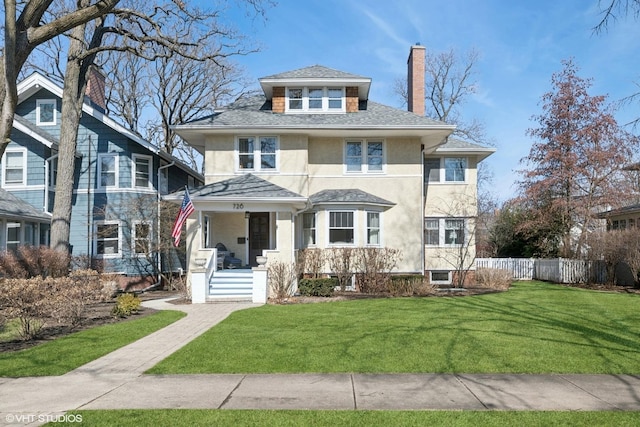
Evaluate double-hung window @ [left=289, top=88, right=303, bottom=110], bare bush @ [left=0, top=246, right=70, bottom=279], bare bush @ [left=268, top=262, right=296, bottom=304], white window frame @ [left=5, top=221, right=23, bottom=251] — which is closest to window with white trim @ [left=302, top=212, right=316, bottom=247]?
bare bush @ [left=268, top=262, right=296, bottom=304]

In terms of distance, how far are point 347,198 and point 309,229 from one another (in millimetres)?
2187

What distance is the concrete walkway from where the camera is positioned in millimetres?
5762

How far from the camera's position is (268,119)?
2036 cm

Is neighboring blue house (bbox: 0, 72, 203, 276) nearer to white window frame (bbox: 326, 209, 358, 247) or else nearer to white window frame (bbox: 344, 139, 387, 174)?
white window frame (bbox: 326, 209, 358, 247)

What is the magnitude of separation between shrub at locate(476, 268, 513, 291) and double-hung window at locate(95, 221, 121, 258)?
17122mm

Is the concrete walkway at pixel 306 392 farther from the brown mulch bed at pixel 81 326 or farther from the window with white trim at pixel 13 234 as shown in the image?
the window with white trim at pixel 13 234

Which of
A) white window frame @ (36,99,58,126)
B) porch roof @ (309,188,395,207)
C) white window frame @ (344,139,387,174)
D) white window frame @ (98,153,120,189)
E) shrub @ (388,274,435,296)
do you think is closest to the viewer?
shrub @ (388,274,435,296)

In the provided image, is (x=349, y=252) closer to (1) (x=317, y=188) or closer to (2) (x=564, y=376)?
(1) (x=317, y=188)

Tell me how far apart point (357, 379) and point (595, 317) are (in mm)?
9007

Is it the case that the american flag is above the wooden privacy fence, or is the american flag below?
above

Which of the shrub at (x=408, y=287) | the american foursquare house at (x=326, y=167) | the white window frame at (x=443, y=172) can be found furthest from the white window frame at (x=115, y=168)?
the white window frame at (x=443, y=172)

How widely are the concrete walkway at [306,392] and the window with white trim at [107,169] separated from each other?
1639 cm

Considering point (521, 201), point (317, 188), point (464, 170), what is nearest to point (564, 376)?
point (317, 188)

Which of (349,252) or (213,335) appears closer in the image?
(213,335)
